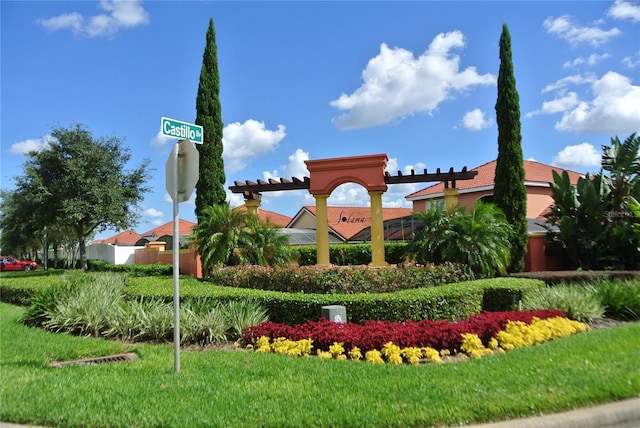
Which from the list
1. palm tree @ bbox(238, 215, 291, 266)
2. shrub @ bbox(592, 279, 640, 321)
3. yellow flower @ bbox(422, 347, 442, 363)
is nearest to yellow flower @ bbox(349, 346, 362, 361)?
yellow flower @ bbox(422, 347, 442, 363)

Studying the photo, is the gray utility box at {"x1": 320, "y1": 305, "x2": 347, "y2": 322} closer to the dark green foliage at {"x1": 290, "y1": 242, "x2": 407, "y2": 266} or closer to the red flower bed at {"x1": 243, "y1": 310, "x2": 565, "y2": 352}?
the red flower bed at {"x1": 243, "y1": 310, "x2": 565, "y2": 352}

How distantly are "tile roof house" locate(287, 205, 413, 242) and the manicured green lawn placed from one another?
87.6ft

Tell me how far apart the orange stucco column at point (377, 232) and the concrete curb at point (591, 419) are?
11.7 metres

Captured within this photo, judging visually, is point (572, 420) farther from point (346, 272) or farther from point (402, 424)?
point (346, 272)

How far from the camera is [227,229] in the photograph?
1438cm

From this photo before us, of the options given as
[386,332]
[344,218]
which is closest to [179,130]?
[386,332]

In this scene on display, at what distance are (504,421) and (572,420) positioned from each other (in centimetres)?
63

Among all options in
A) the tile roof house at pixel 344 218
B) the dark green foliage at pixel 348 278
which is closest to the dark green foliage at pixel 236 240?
the dark green foliage at pixel 348 278

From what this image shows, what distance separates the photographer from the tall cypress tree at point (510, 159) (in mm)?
16484

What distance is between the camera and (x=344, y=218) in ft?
123

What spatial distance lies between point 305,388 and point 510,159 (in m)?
13.9

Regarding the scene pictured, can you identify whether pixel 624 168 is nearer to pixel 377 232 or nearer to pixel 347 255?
pixel 377 232

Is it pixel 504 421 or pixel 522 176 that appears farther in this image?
pixel 522 176

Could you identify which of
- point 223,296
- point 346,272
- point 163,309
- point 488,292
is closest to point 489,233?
point 488,292
